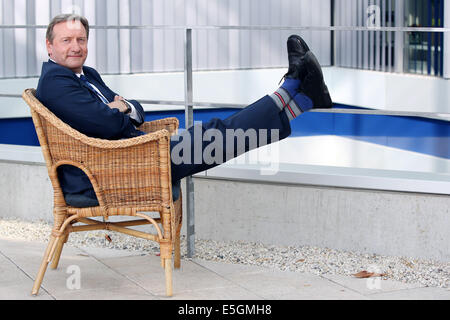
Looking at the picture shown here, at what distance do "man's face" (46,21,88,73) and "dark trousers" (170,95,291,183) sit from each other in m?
0.43

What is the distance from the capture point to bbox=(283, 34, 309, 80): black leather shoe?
2.47 metres

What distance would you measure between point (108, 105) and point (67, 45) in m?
0.24

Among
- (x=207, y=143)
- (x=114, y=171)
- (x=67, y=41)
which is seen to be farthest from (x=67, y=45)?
(x=207, y=143)

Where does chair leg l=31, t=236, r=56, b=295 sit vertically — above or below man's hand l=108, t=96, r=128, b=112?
below

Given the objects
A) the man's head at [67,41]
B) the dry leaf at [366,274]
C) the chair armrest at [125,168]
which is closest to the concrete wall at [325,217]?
the dry leaf at [366,274]

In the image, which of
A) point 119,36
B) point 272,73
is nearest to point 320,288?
point 119,36

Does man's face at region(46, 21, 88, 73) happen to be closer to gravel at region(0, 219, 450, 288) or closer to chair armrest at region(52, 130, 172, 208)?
chair armrest at region(52, 130, 172, 208)

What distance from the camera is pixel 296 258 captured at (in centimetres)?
287

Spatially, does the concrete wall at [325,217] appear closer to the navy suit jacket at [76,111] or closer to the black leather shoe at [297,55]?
the black leather shoe at [297,55]

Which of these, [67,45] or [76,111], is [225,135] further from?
[67,45]

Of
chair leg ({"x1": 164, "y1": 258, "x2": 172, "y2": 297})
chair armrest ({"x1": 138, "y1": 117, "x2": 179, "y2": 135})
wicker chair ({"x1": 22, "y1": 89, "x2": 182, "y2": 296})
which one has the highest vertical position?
chair armrest ({"x1": 138, "y1": 117, "x2": 179, "y2": 135})

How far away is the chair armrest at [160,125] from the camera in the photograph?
2766 mm

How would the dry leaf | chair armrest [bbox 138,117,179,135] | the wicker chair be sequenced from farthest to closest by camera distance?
1. chair armrest [bbox 138,117,179,135]
2. the dry leaf
3. the wicker chair

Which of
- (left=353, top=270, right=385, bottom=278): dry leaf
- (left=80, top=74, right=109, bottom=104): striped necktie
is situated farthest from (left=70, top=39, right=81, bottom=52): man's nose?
(left=353, top=270, right=385, bottom=278): dry leaf
